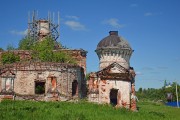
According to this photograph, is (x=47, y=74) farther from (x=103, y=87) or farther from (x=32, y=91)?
(x=103, y=87)

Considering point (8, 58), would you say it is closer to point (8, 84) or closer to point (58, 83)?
point (8, 84)

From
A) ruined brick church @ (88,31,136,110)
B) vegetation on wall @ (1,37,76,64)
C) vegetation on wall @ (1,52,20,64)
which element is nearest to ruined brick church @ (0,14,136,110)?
ruined brick church @ (88,31,136,110)

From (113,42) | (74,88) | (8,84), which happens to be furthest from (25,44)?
(8,84)

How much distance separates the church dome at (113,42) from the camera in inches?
1117

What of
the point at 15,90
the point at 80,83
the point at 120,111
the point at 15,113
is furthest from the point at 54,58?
the point at 15,113

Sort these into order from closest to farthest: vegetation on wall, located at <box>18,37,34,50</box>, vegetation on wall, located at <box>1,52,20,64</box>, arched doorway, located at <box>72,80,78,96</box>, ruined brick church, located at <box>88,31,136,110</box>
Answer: ruined brick church, located at <box>88,31,136,110</box> → arched doorway, located at <box>72,80,78,96</box> → vegetation on wall, located at <box>1,52,20,64</box> → vegetation on wall, located at <box>18,37,34,50</box>

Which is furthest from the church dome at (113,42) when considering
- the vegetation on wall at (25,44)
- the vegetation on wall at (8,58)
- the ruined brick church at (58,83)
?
the vegetation on wall at (25,44)

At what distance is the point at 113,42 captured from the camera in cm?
2855

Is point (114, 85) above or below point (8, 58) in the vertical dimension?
below

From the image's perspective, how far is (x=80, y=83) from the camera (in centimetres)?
2706

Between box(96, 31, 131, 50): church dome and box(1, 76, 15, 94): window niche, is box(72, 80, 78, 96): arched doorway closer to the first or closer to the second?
box(96, 31, 131, 50): church dome

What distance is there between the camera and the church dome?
93.1 ft

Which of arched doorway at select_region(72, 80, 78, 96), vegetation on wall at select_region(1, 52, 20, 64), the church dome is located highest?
the church dome

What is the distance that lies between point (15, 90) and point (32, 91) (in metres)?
1.25
